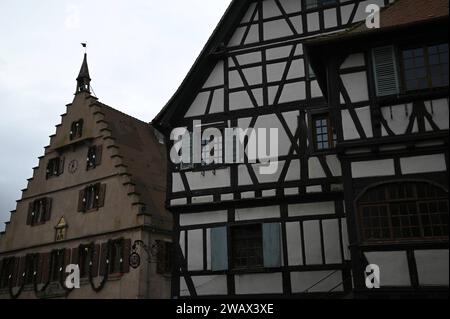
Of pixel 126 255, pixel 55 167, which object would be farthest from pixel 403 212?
pixel 55 167

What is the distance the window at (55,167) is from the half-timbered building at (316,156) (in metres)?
12.0

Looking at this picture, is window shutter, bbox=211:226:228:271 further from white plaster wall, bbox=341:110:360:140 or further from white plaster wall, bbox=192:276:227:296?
white plaster wall, bbox=341:110:360:140

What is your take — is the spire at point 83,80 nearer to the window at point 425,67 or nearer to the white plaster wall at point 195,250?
the white plaster wall at point 195,250

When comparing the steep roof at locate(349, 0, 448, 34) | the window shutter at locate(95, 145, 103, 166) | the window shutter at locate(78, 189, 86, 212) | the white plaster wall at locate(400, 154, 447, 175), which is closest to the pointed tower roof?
the window shutter at locate(95, 145, 103, 166)

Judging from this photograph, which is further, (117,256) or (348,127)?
(117,256)

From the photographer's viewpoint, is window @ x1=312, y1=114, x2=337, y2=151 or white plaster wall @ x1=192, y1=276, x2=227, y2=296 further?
white plaster wall @ x1=192, y1=276, x2=227, y2=296

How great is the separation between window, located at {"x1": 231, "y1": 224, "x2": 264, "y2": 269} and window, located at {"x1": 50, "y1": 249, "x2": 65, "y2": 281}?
40.8 ft

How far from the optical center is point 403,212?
11.5 metres

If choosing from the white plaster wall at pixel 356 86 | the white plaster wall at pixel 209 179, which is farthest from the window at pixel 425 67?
the white plaster wall at pixel 209 179

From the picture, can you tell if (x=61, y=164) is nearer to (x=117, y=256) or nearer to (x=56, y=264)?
(x=56, y=264)

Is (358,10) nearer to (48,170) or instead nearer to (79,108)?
(79,108)

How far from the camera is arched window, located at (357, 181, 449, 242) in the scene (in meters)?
11.1

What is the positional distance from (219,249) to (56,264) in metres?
13.0

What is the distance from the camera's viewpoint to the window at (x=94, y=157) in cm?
2603
